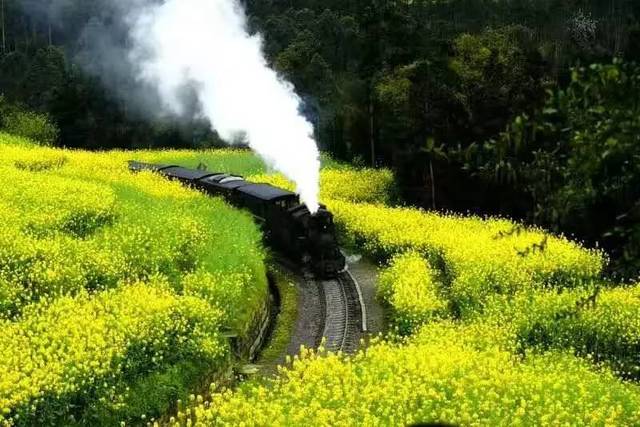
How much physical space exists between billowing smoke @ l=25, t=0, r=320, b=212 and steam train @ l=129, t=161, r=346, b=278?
898 mm

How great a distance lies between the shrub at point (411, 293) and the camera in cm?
1900

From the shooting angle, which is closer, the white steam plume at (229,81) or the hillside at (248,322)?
the hillside at (248,322)

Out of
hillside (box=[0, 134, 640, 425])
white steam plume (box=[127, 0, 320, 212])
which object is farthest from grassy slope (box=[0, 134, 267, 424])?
white steam plume (box=[127, 0, 320, 212])

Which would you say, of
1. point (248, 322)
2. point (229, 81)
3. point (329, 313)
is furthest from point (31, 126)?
point (248, 322)

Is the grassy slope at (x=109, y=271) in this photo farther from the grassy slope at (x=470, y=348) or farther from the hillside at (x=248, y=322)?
the grassy slope at (x=470, y=348)

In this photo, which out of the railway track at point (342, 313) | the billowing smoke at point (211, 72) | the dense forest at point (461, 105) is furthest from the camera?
the billowing smoke at point (211, 72)

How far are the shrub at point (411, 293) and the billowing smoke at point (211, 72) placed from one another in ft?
13.0

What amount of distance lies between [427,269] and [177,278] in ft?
30.8

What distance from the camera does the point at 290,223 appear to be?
24438mm

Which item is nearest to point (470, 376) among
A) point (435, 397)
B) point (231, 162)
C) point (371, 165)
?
point (435, 397)

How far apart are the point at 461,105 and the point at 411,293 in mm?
16327

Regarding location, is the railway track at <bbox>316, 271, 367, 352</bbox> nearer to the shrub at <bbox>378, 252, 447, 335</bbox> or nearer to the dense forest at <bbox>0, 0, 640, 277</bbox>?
the shrub at <bbox>378, 252, 447, 335</bbox>

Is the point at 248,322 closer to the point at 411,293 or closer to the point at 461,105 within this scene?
the point at 411,293

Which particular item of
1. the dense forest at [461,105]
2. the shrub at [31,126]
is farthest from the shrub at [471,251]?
the shrub at [31,126]
